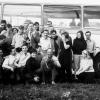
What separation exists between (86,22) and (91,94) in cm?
452

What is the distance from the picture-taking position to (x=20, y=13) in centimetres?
1288

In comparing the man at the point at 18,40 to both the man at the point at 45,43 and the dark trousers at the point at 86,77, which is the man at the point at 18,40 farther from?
the dark trousers at the point at 86,77

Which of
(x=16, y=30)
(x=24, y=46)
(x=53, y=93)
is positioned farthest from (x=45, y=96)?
(x=16, y=30)

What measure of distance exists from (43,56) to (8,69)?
1234mm

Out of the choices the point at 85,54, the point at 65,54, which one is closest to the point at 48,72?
the point at 65,54

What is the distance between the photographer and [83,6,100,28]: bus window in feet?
43.3

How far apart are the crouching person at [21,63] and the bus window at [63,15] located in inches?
97.0

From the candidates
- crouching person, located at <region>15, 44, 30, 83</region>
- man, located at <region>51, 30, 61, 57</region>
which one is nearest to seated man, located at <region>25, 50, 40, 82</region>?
crouching person, located at <region>15, 44, 30, 83</region>

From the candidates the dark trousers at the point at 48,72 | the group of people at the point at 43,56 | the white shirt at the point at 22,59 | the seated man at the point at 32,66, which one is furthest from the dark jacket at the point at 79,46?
the white shirt at the point at 22,59

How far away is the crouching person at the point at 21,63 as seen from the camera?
11.0 meters

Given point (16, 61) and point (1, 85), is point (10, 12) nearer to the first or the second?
point (16, 61)

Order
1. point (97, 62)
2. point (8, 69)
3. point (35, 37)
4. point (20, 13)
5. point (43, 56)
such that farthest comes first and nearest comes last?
point (20, 13) → point (97, 62) → point (35, 37) → point (43, 56) → point (8, 69)

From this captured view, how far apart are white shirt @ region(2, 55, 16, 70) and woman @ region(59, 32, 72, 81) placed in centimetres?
161

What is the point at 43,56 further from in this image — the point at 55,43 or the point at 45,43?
the point at 55,43
